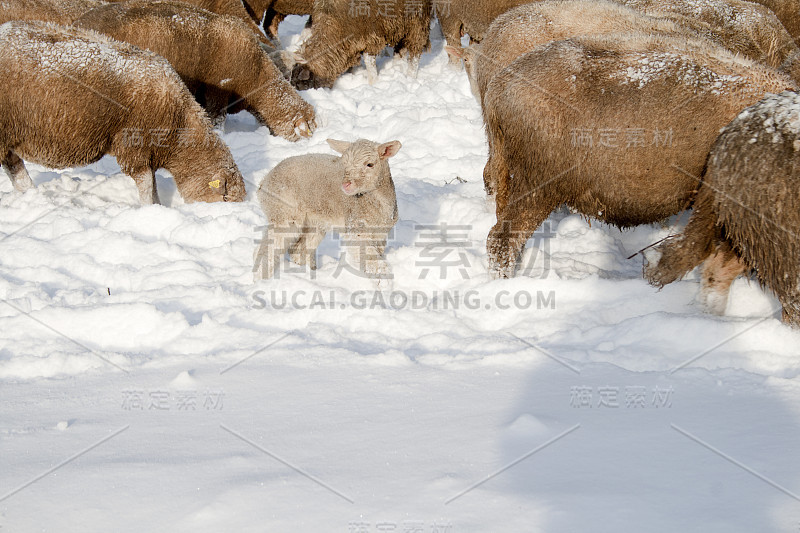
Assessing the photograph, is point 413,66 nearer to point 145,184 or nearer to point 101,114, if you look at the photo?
point 145,184

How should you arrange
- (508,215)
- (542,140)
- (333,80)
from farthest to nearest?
(333,80)
(508,215)
(542,140)

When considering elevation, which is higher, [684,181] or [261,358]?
[684,181]

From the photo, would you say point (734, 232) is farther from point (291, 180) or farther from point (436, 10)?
point (436, 10)

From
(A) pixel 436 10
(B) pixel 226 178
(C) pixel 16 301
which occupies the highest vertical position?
(A) pixel 436 10

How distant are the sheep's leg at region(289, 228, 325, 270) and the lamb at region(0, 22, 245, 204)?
6.33 feet

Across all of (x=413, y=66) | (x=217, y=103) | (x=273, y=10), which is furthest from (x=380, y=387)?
(x=273, y=10)

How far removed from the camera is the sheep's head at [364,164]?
17.1ft

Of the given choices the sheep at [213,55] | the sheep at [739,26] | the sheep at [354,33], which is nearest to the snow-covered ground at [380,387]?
the sheep at [739,26]

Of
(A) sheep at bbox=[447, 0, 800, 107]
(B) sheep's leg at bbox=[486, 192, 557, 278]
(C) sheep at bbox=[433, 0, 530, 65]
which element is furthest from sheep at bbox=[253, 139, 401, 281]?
(C) sheep at bbox=[433, 0, 530, 65]

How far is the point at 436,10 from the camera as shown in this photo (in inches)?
479

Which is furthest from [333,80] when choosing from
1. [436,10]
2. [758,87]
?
[758,87]

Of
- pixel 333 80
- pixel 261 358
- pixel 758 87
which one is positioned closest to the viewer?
pixel 261 358

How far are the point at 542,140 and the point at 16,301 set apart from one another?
3810 mm

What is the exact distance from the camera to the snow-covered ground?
104 inches
